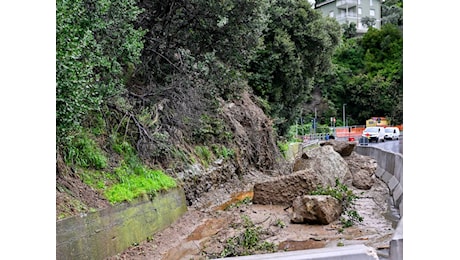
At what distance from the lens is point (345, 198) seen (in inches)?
190

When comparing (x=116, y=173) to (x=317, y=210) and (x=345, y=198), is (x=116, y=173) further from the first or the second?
(x=345, y=198)

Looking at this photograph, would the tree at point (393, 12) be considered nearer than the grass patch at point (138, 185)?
Yes

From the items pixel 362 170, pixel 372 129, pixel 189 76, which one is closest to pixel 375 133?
pixel 372 129

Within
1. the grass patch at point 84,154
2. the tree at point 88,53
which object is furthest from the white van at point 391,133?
the grass patch at point 84,154

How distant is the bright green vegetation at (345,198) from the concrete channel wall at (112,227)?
174 centimetres

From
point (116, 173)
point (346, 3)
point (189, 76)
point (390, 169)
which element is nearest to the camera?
point (346, 3)

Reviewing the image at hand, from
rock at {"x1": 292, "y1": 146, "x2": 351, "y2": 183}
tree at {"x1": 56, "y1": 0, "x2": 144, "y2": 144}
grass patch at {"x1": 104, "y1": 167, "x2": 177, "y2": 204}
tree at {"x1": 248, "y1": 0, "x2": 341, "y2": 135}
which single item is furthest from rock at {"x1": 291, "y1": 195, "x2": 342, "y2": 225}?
tree at {"x1": 56, "y1": 0, "x2": 144, "y2": 144}

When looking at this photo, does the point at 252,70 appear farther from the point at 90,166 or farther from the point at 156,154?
the point at 90,166

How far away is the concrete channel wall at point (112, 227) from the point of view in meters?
3.00

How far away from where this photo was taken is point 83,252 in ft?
10.2

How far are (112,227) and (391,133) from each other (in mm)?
2528

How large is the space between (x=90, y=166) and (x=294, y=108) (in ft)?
7.44

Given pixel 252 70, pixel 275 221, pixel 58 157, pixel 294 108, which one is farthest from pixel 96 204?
pixel 252 70

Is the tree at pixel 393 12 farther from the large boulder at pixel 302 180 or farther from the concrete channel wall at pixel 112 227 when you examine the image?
the concrete channel wall at pixel 112 227
